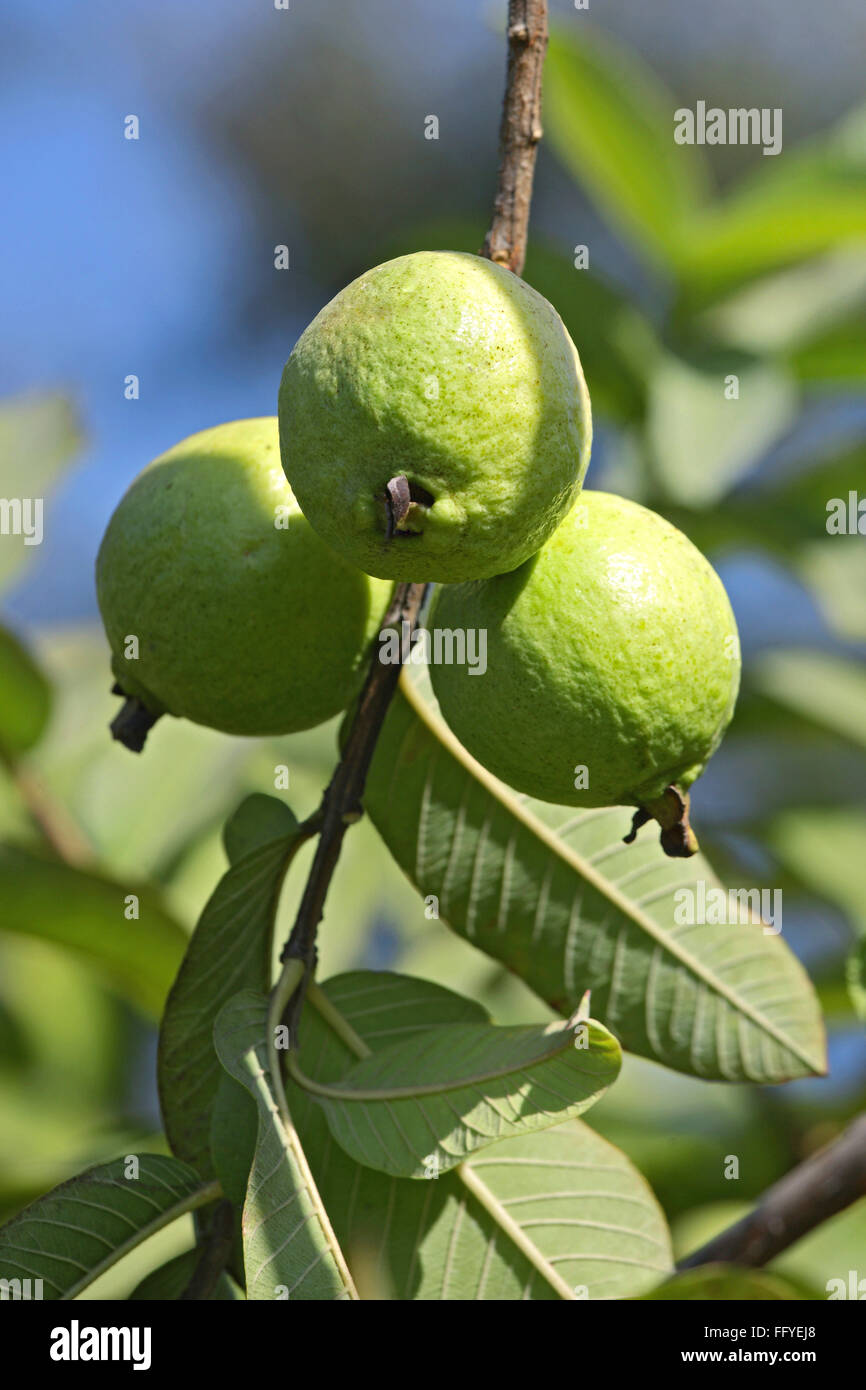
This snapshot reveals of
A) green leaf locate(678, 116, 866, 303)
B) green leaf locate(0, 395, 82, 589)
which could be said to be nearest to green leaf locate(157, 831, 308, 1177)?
green leaf locate(0, 395, 82, 589)

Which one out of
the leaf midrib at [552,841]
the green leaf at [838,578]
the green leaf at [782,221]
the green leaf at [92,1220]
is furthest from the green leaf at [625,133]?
the green leaf at [92,1220]

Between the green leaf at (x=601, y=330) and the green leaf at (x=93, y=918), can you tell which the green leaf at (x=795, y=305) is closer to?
the green leaf at (x=601, y=330)

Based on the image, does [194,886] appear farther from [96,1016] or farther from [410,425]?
[410,425]

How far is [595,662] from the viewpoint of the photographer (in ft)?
3.35

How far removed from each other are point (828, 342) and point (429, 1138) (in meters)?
1.63

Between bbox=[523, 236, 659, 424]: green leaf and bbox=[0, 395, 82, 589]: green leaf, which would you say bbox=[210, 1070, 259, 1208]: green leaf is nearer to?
bbox=[0, 395, 82, 589]: green leaf

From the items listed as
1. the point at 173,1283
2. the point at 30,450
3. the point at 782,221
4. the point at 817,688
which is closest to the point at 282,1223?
the point at 173,1283

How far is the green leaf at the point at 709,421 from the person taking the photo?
6.46ft

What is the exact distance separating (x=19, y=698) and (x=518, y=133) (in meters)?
1.02

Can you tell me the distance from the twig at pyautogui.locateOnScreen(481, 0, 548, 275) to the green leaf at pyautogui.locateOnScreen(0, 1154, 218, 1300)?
868 mm

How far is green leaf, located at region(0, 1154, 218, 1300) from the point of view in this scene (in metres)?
1.07

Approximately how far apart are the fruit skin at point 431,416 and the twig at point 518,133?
0.46ft

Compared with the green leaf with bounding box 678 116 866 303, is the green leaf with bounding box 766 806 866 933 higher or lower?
lower

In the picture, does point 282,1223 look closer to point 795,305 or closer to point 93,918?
point 93,918
